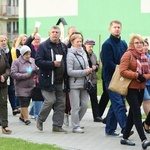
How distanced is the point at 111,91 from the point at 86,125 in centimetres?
205

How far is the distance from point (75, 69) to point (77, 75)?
17cm

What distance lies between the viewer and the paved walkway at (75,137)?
29.3 feet

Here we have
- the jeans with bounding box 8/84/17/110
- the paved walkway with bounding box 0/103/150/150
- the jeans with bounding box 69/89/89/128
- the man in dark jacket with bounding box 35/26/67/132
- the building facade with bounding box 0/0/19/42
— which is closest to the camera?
the paved walkway with bounding box 0/103/150/150

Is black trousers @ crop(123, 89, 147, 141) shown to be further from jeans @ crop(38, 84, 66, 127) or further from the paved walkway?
jeans @ crop(38, 84, 66, 127)

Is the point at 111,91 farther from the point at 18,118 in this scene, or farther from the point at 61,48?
the point at 18,118

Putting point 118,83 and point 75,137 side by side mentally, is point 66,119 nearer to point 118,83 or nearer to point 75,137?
point 75,137

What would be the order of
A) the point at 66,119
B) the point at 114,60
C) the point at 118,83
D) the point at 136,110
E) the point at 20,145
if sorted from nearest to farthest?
the point at 136,110
the point at 118,83
the point at 20,145
the point at 114,60
the point at 66,119

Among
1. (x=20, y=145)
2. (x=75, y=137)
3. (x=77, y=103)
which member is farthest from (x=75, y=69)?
(x=20, y=145)

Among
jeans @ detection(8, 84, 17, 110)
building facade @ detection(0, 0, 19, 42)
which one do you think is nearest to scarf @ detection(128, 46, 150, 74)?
jeans @ detection(8, 84, 17, 110)

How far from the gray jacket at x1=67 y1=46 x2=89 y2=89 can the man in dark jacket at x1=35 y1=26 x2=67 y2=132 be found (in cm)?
12

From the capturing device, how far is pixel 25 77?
11.5m

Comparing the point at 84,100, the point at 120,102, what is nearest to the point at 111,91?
the point at 120,102

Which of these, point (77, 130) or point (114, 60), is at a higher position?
point (114, 60)

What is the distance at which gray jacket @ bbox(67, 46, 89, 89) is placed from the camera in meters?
10.0
